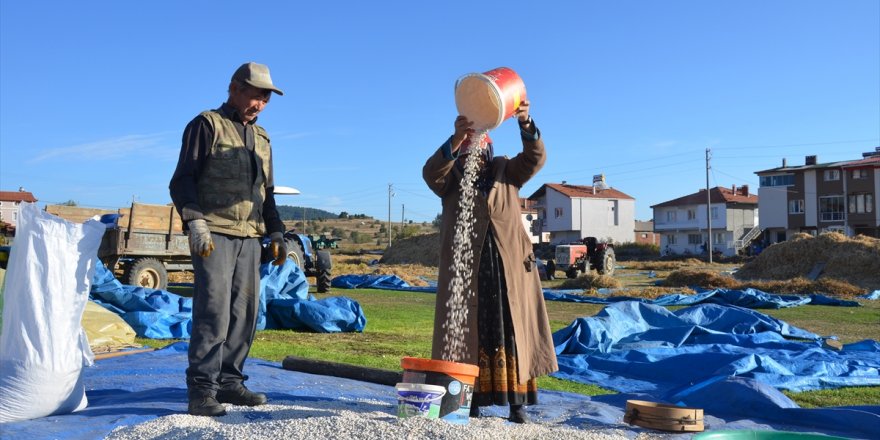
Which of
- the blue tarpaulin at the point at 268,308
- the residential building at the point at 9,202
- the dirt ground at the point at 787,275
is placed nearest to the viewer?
the blue tarpaulin at the point at 268,308

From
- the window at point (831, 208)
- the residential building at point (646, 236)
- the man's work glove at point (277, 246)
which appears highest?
the window at point (831, 208)

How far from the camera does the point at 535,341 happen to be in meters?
3.70

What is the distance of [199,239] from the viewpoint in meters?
3.41

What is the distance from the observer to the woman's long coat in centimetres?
360

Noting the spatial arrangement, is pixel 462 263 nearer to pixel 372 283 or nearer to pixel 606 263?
pixel 372 283

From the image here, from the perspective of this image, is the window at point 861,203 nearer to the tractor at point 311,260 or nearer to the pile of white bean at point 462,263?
the tractor at point 311,260

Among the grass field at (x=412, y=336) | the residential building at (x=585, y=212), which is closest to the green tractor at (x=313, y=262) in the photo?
the grass field at (x=412, y=336)

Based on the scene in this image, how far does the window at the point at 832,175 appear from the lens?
4734 centimetres

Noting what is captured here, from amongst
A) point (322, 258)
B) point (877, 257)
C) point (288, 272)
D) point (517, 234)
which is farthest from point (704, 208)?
point (517, 234)

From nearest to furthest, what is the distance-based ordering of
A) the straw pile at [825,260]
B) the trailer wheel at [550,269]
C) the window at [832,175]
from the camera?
the straw pile at [825,260] → the trailer wheel at [550,269] → the window at [832,175]

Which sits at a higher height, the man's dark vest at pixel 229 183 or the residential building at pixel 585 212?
the residential building at pixel 585 212

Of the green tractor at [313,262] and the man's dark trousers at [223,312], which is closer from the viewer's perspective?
the man's dark trousers at [223,312]

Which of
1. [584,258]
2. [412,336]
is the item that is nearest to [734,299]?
[412,336]

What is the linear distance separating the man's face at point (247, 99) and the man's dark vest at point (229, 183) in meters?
0.09
